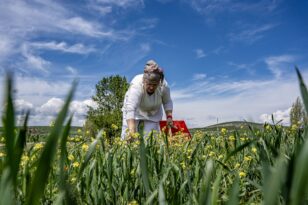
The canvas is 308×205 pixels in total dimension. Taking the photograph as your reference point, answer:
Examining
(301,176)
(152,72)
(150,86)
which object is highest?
(152,72)

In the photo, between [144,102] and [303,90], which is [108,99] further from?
[303,90]

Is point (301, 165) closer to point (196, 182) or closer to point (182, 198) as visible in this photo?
point (182, 198)

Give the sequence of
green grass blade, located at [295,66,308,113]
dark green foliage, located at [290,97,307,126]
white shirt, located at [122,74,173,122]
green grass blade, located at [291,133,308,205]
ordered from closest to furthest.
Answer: green grass blade, located at [291,133,308,205] < green grass blade, located at [295,66,308,113] < dark green foliage, located at [290,97,307,126] < white shirt, located at [122,74,173,122]

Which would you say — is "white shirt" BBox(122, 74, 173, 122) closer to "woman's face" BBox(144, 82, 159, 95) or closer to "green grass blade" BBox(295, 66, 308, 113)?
"woman's face" BBox(144, 82, 159, 95)

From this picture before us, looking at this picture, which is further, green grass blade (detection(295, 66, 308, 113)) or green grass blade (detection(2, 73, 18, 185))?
green grass blade (detection(295, 66, 308, 113))

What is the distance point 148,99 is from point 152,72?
2.33 feet

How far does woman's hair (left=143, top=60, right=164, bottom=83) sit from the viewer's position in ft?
21.0

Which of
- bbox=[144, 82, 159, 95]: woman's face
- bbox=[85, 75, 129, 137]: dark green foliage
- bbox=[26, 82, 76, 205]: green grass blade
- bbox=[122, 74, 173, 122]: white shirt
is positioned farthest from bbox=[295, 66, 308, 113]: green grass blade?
bbox=[85, 75, 129, 137]: dark green foliage

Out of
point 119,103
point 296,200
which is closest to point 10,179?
point 296,200

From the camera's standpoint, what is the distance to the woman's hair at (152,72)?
21.0 ft

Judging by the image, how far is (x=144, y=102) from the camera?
694 centimetres

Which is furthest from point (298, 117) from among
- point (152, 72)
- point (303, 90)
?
point (303, 90)

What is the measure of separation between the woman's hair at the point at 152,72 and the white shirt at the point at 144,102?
25cm

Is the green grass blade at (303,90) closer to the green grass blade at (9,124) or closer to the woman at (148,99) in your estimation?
the green grass blade at (9,124)
